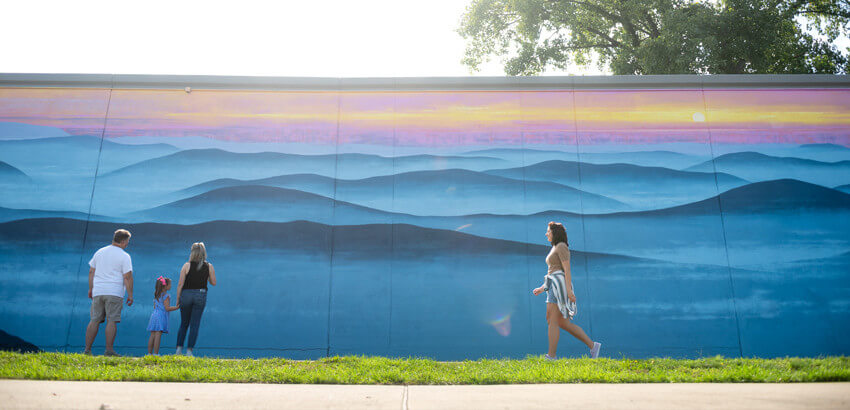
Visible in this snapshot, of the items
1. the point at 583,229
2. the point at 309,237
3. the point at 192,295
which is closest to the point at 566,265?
the point at 583,229

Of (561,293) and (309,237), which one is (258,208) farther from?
(561,293)

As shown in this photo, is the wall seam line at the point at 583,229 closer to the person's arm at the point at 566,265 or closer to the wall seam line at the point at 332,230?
the person's arm at the point at 566,265

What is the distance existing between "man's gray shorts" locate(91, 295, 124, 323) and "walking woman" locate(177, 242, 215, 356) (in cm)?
72

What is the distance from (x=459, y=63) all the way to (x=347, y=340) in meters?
10.9

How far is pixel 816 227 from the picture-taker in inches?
295

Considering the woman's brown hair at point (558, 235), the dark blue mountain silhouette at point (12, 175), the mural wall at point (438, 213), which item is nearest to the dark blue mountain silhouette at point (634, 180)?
the mural wall at point (438, 213)

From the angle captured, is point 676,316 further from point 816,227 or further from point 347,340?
point 347,340

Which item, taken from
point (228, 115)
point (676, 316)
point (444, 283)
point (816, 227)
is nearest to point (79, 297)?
point (228, 115)

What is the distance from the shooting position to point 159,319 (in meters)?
6.44

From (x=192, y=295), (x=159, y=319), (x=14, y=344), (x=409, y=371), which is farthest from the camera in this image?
(x=14, y=344)

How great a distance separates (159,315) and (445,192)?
4.38 meters

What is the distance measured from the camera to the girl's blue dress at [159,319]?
6398 mm

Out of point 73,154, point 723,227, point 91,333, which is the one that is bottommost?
point 91,333

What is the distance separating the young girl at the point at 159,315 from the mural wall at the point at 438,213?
576mm
